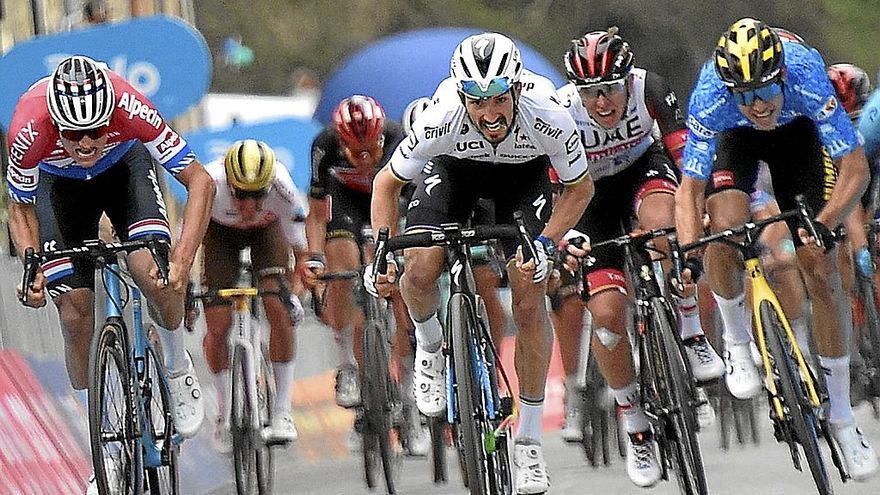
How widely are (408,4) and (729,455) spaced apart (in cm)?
5465

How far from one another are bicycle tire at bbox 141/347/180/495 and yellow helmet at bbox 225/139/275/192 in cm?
221

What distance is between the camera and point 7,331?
11.5 metres

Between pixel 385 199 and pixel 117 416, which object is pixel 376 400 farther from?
pixel 117 416

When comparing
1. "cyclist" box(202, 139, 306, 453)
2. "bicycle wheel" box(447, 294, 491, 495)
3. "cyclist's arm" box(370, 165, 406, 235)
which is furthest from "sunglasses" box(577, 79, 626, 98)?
"cyclist" box(202, 139, 306, 453)

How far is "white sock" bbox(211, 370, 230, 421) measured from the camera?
34.4 ft

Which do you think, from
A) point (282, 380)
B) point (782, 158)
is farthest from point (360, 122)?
point (782, 158)

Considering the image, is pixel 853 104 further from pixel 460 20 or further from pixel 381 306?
pixel 460 20

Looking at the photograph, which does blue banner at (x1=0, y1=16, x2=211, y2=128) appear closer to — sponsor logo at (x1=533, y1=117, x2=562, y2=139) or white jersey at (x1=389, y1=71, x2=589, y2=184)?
white jersey at (x1=389, y1=71, x2=589, y2=184)

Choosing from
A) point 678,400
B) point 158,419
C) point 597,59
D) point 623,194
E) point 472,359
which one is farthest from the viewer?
point 623,194

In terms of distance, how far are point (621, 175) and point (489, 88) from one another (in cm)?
236

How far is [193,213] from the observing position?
8688 millimetres

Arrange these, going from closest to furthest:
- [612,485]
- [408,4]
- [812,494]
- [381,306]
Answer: [812,494], [612,485], [381,306], [408,4]

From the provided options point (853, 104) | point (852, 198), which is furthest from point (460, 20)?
point (852, 198)

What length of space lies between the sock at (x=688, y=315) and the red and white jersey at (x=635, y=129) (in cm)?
82
